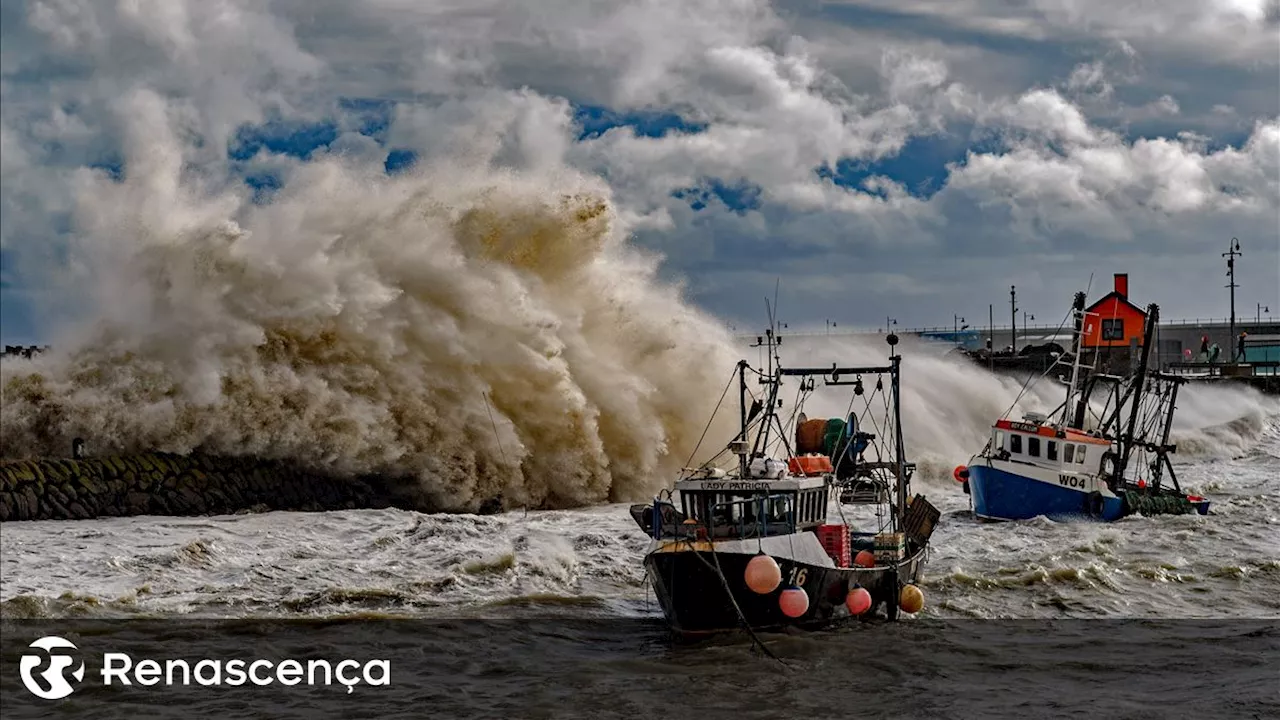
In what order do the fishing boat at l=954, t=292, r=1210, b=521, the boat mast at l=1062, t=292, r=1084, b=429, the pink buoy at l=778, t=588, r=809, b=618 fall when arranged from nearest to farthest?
the pink buoy at l=778, t=588, r=809, b=618, the fishing boat at l=954, t=292, r=1210, b=521, the boat mast at l=1062, t=292, r=1084, b=429

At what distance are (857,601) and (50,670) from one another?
38.9ft

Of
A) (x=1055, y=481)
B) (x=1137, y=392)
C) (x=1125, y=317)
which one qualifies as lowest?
(x=1055, y=481)

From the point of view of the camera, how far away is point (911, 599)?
22359 mm

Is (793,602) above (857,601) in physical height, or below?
above

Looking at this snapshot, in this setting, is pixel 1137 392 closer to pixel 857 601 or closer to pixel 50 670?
pixel 857 601

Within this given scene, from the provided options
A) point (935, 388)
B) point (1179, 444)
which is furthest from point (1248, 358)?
point (935, 388)

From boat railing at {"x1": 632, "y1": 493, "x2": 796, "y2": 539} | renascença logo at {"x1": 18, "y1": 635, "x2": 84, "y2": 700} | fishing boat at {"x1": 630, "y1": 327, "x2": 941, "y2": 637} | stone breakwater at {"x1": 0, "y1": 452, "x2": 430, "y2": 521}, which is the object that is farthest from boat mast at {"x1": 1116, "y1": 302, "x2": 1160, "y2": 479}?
renascença logo at {"x1": 18, "y1": 635, "x2": 84, "y2": 700}

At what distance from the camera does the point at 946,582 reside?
86.9 ft

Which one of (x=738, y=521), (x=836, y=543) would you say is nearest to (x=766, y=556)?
(x=738, y=521)

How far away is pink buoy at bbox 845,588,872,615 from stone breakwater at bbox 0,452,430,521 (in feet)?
47.6

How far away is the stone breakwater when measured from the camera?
26.6 meters

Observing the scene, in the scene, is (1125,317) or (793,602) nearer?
(793,602)

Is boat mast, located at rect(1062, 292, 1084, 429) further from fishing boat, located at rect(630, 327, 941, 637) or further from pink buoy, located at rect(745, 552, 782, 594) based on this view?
pink buoy, located at rect(745, 552, 782, 594)

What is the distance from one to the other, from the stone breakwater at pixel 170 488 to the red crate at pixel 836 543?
45.7 ft
